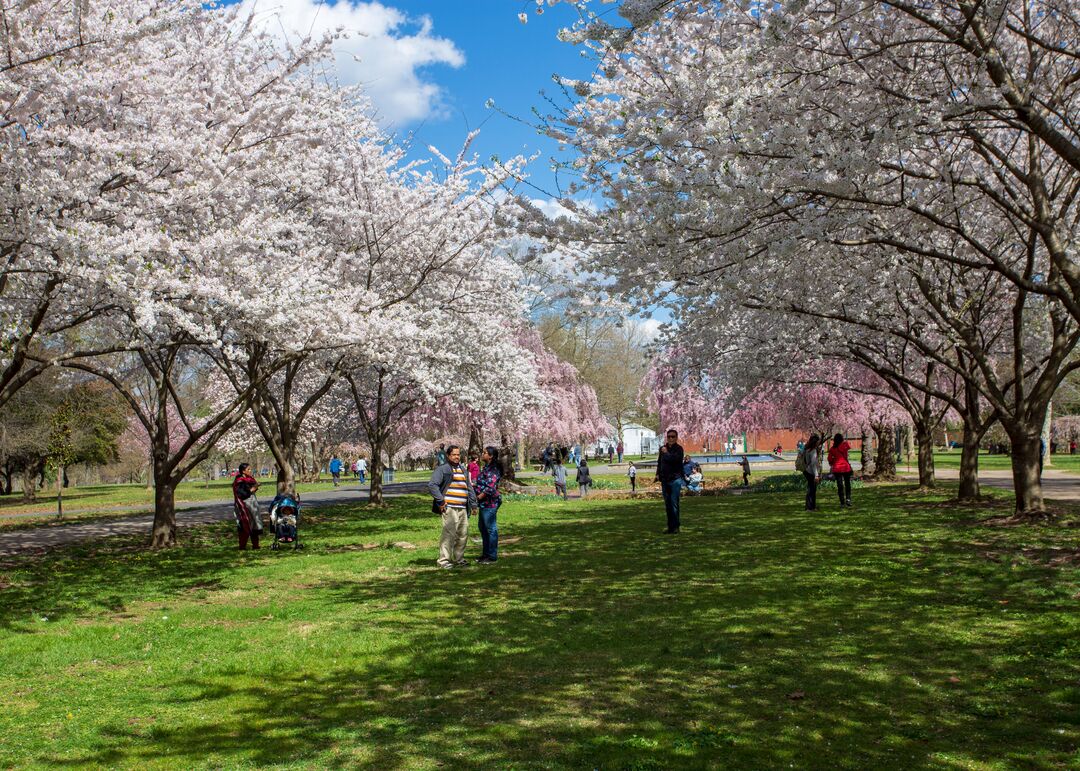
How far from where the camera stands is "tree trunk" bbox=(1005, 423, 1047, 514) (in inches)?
574

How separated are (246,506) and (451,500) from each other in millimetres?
5681

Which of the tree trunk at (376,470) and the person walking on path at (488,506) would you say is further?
the tree trunk at (376,470)

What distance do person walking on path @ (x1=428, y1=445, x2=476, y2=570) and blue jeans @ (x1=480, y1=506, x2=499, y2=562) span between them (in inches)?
11.3

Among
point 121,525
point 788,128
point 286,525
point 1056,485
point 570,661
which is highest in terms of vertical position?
point 788,128

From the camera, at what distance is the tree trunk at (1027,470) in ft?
47.8

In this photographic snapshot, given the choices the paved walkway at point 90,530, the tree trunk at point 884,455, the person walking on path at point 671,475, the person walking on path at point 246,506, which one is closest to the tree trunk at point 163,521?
the person walking on path at point 246,506

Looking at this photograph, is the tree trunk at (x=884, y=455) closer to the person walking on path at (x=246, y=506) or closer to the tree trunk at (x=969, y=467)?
the tree trunk at (x=969, y=467)

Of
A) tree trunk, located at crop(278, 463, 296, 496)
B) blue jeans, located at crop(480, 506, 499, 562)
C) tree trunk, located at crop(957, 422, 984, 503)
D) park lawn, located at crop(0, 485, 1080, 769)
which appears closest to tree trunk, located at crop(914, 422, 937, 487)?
tree trunk, located at crop(957, 422, 984, 503)

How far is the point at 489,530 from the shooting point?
490 inches

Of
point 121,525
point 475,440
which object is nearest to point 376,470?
point 475,440

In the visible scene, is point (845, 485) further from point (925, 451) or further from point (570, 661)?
point (570, 661)

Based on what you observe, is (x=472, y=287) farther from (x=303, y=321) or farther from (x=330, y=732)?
(x=330, y=732)

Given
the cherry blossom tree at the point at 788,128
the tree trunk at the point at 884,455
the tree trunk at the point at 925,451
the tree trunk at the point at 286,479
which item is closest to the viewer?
the cherry blossom tree at the point at 788,128

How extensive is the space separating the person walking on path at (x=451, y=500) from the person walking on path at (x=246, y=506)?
4.73 metres
